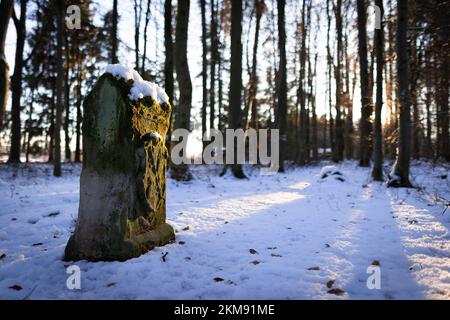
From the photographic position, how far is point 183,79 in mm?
9031

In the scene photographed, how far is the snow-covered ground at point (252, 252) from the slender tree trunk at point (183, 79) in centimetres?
270

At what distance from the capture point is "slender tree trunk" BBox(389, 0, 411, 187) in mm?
7133

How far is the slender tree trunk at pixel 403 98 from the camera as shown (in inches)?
281

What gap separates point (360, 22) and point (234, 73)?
20.6 ft

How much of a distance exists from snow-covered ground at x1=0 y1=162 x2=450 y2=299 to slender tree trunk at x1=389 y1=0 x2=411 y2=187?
103 cm

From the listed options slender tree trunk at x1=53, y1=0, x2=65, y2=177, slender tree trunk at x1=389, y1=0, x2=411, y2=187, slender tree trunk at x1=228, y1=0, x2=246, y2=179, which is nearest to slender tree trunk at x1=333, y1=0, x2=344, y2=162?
slender tree trunk at x1=228, y1=0, x2=246, y2=179

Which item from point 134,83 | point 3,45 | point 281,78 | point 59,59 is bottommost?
point 134,83

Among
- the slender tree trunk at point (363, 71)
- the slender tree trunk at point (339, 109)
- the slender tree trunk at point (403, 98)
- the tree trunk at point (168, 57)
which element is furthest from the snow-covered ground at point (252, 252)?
the slender tree trunk at point (339, 109)

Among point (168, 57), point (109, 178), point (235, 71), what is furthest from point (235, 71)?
point (109, 178)

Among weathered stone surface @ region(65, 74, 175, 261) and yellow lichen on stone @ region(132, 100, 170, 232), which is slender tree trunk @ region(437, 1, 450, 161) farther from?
weathered stone surface @ region(65, 74, 175, 261)

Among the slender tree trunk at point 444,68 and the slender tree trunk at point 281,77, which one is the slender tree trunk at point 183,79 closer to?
the slender tree trunk at point 281,77

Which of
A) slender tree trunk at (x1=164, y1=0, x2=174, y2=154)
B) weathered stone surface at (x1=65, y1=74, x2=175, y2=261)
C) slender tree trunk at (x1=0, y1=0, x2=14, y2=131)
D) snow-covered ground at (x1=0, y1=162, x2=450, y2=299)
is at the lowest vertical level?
snow-covered ground at (x1=0, y1=162, x2=450, y2=299)

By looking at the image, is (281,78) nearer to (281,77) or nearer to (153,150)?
(281,77)

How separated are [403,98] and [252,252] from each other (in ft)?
20.5
